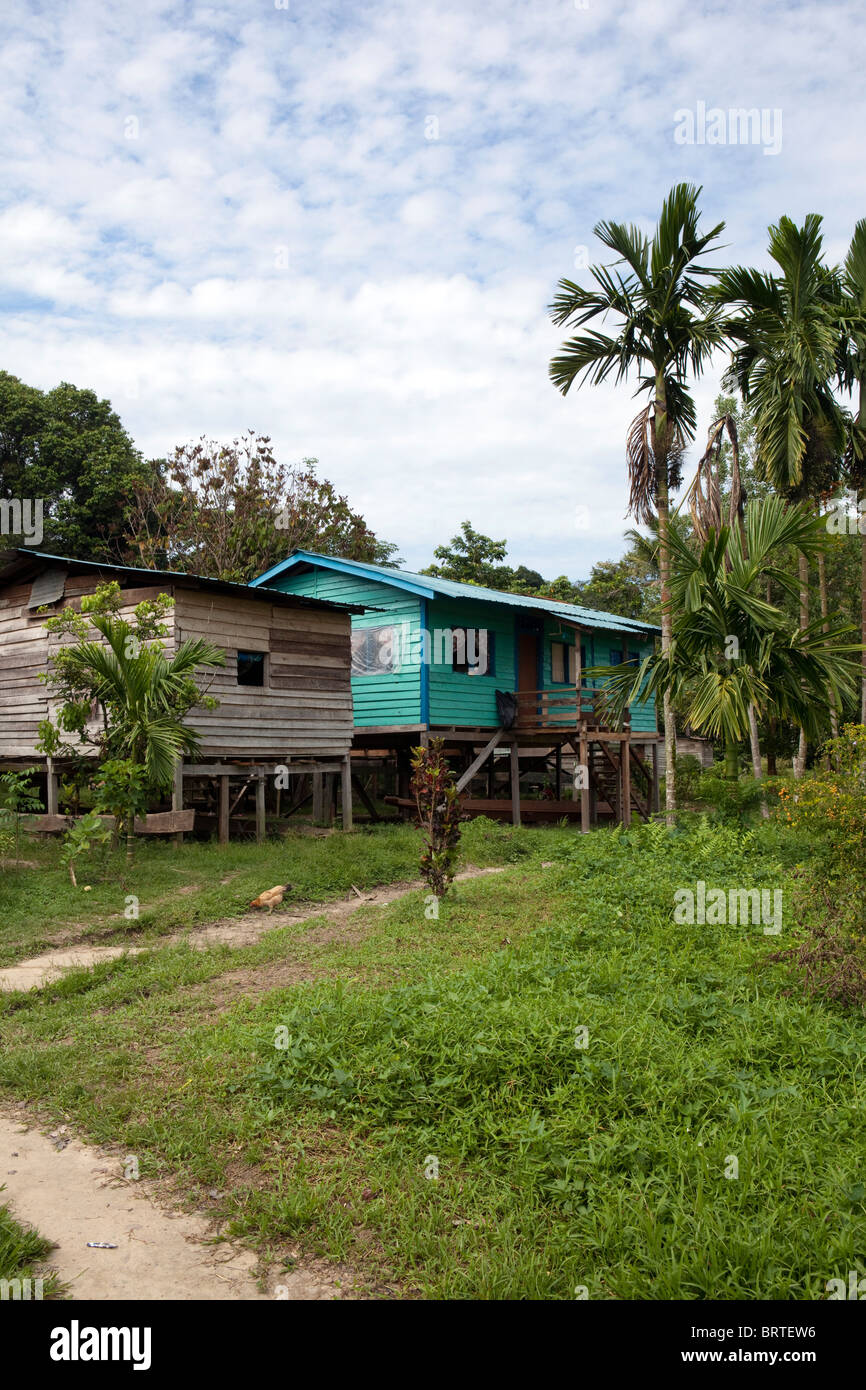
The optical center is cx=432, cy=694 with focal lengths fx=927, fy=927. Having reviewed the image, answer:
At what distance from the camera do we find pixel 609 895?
912 cm

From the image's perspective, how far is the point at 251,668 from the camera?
16922mm

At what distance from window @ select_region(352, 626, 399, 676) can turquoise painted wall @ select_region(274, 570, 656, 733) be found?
121mm

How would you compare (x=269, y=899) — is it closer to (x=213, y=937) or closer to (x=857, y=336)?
(x=213, y=937)

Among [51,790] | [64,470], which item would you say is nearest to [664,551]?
[51,790]

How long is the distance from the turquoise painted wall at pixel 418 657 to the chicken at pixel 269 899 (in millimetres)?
8712

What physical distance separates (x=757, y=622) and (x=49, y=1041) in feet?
31.5

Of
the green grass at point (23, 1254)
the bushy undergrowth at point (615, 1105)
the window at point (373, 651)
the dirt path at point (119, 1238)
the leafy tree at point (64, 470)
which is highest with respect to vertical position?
the leafy tree at point (64, 470)

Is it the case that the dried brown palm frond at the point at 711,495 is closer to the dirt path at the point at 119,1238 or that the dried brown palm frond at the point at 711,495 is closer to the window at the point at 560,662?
the window at the point at 560,662

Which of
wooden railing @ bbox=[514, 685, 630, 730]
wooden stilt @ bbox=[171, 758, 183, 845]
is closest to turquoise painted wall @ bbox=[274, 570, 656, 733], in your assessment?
wooden railing @ bbox=[514, 685, 630, 730]

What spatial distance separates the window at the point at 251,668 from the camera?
16656mm

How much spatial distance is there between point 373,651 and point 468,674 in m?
2.16

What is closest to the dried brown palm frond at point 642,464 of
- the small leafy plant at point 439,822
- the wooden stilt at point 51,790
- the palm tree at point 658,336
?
the palm tree at point 658,336

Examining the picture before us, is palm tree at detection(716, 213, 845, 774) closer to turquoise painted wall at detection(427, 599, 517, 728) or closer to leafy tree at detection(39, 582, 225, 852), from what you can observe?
turquoise painted wall at detection(427, 599, 517, 728)
